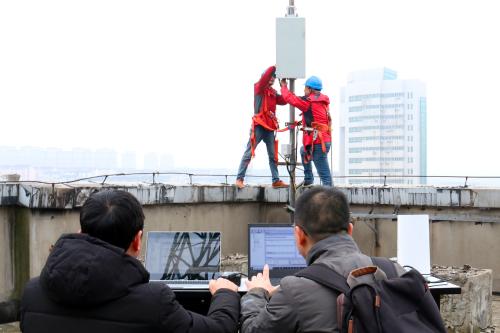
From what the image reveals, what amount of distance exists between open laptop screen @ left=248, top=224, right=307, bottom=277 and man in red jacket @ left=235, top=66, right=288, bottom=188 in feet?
14.0

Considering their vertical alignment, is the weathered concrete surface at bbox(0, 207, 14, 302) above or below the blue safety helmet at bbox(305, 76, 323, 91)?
below

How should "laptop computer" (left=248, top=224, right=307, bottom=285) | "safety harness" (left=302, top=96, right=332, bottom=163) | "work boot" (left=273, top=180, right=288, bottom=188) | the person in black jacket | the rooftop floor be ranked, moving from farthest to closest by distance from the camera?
"work boot" (left=273, top=180, right=288, bottom=188), "safety harness" (left=302, top=96, right=332, bottom=163), the rooftop floor, "laptop computer" (left=248, top=224, right=307, bottom=285), the person in black jacket

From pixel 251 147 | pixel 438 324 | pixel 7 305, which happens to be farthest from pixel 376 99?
pixel 438 324

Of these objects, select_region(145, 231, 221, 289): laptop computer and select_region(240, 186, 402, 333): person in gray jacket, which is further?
select_region(145, 231, 221, 289): laptop computer

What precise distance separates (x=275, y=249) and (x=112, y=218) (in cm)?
183

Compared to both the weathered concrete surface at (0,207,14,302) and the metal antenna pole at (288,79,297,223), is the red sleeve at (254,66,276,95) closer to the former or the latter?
the metal antenna pole at (288,79,297,223)

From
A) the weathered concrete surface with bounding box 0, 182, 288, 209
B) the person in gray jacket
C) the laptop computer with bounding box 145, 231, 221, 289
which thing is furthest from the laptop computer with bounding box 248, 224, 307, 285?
the weathered concrete surface with bounding box 0, 182, 288, 209

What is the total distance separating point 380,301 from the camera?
7.25 feet

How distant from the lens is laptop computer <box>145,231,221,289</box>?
13.2 feet

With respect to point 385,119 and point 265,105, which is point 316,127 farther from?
point 385,119

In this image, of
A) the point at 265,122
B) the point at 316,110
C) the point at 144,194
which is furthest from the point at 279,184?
the point at 144,194

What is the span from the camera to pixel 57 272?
2131mm

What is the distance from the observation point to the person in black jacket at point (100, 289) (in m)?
2.12

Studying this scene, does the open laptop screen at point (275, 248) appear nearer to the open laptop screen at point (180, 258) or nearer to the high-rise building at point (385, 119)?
the open laptop screen at point (180, 258)
